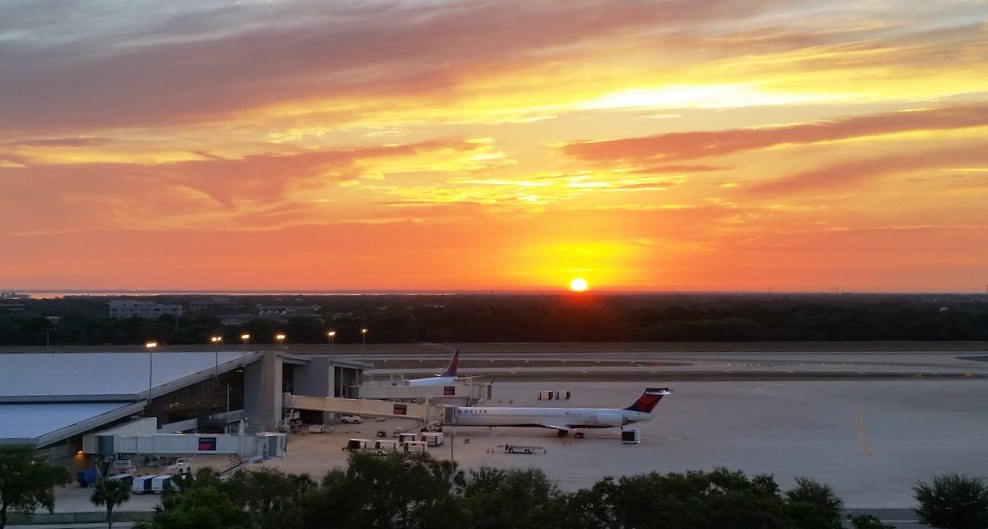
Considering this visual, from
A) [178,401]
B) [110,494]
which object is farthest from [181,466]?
[110,494]

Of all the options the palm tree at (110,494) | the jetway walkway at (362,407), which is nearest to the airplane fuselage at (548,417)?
the jetway walkway at (362,407)

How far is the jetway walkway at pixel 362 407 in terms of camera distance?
58.1 meters

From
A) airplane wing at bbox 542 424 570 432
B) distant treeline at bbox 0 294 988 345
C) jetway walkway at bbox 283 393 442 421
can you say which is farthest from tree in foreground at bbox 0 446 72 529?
distant treeline at bbox 0 294 988 345

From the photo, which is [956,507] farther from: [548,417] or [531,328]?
[531,328]

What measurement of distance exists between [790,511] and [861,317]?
133940 millimetres

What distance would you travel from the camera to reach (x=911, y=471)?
4416 cm

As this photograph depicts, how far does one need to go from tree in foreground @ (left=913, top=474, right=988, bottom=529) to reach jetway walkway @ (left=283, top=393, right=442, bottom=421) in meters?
33.8

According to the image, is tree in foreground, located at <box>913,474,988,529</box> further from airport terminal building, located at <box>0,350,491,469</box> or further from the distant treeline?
the distant treeline

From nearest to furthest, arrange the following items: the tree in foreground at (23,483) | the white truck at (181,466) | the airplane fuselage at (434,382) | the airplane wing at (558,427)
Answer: the tree in foreground at (23,483) < the white truck at (181,466) < the airplane wing at (558,427) < the airplane fuselage at (434,382)

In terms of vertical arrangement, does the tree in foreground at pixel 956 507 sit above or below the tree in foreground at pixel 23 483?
below

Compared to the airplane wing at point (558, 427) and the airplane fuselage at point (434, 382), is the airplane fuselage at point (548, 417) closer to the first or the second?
the airplane wing at point (558, 427)

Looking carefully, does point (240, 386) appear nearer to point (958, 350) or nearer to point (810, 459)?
point (810, 459)

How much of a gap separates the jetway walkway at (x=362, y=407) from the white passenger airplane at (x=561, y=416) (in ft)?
6.91

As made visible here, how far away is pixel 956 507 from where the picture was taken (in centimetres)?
3006
